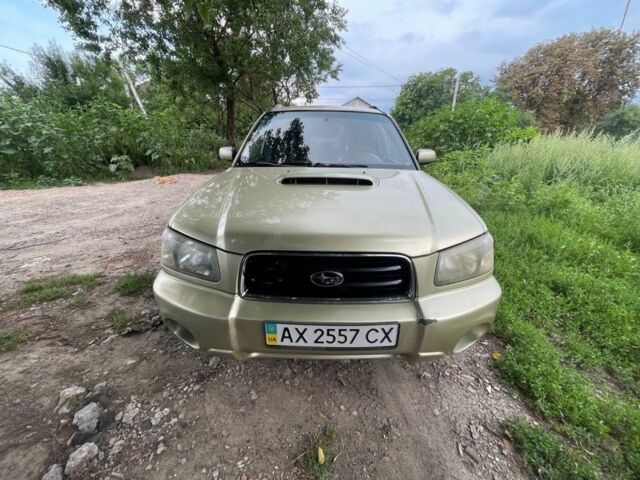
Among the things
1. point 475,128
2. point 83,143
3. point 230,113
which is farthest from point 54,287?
point 230,113

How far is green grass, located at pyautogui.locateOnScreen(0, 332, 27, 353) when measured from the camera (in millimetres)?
1812

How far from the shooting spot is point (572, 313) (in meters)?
2.23

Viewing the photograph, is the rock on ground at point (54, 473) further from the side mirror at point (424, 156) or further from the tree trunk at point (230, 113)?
the tree trunk at point (230, 113)

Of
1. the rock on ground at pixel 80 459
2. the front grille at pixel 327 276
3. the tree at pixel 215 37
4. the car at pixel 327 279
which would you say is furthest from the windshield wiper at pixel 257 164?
the tree at pixel 215 37

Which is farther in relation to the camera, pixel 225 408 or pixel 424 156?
pixel 424 156

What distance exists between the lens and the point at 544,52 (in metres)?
21.5

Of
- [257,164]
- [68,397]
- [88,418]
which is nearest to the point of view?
[88,418]

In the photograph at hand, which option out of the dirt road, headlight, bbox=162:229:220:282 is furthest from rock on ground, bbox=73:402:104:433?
headlight, bbox=162:229:220:282

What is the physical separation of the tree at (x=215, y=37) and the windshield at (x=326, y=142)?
20.4 feet

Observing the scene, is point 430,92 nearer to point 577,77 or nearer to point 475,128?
point 577,77

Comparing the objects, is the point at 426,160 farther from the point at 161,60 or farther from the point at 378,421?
the point at 161,60

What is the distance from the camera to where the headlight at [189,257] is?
50.2 inches

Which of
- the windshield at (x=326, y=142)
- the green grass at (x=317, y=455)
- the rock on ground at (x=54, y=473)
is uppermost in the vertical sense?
the windshield at (x=326, y=142)

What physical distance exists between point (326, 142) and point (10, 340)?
8.49 ft
